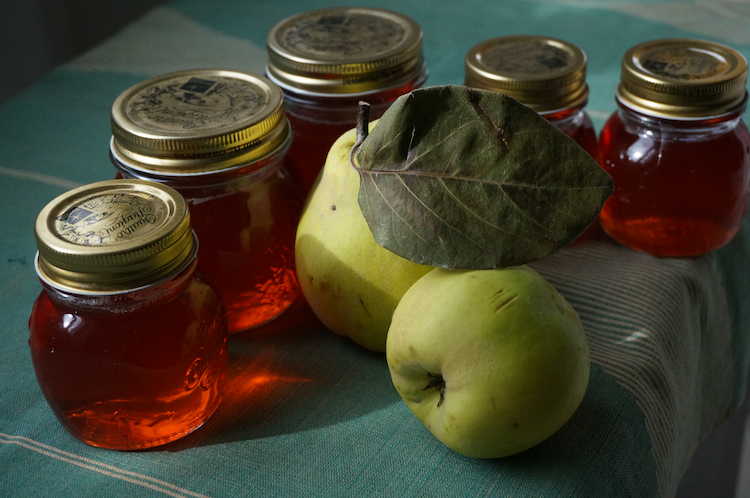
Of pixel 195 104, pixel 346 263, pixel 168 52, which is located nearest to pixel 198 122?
pixel 195 104

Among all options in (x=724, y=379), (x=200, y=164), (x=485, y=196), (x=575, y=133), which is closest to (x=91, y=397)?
(x=200, y=164)

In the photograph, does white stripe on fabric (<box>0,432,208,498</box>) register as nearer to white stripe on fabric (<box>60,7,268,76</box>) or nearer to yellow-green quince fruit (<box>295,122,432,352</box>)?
yellow-green quince fruit (<box>295,122,432,352</box>)

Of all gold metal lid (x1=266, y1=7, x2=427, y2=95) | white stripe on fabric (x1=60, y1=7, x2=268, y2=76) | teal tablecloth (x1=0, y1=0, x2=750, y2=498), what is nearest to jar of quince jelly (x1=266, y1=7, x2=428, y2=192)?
gold metal lid (x1=266, y1=7, x2=427, y2=95)

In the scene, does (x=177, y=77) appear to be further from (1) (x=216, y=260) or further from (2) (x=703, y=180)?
(2) (x=703, y=180)

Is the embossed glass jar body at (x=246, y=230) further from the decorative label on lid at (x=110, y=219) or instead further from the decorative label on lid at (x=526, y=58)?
the decorative label on lid at (x=526, y=58)

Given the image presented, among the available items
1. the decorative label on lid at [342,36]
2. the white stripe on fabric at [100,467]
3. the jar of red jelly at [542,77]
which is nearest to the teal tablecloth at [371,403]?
the white stripe on fabric at [100,467]

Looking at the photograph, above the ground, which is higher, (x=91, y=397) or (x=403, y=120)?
(x=403, y=120)

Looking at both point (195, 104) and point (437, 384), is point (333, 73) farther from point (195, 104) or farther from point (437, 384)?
point (437, 384)
